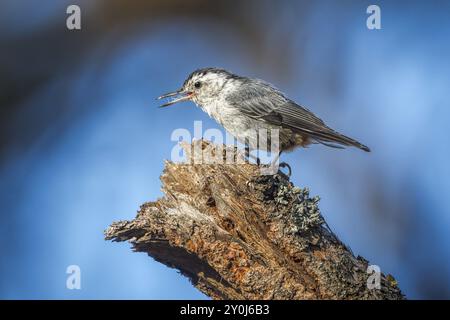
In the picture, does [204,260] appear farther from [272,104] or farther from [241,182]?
[272,104]

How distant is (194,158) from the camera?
3949 millimetres

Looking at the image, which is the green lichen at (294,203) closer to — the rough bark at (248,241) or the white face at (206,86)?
the rough bark at (248,241)

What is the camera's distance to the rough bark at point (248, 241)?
3271 mm

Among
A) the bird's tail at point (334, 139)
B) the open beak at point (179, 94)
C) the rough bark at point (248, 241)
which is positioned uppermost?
the open beak at point (179, 94)

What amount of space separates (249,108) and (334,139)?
0.76 meters

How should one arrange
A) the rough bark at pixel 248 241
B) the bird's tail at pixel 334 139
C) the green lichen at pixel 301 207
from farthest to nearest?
the bird's tail at pixel 334 139 → the green lichen at pixel 301 207 → the rough bark at pixel 248 241

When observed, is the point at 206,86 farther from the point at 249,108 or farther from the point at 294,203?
the point at 294,203

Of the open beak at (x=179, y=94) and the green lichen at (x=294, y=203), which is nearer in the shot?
the green lichen at (x=294, y=203)

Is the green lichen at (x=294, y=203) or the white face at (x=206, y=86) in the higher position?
the white face at (x=206, y=86)

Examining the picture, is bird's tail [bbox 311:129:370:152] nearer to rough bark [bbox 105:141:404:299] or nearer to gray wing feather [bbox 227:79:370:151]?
gray wing feather [bbox 227:79:370:151]

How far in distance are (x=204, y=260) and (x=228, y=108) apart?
1.95 m

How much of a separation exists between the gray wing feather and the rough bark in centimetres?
124

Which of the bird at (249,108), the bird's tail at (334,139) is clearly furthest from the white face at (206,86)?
the bird's tail at (334,139)

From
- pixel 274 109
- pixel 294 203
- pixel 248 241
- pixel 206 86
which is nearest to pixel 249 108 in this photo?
pixel 274 109
